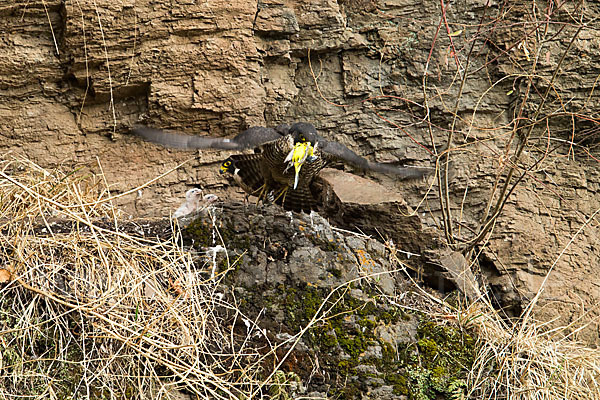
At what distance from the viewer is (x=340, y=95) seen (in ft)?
18.7

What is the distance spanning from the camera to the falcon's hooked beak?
4445mm

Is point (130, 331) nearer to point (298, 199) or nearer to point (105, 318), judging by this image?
point (105, 318)

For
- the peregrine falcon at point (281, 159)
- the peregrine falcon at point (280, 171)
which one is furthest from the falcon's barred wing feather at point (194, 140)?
the peregrine falcon at point (280, 171)

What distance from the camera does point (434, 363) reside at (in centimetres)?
348

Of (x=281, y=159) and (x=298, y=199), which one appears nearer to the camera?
(x=281, y=159)

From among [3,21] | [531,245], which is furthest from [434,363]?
[3,21]

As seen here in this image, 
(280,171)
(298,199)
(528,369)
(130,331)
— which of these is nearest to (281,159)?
(280,171)

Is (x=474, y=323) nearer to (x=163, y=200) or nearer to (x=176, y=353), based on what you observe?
(x=176, y=353)

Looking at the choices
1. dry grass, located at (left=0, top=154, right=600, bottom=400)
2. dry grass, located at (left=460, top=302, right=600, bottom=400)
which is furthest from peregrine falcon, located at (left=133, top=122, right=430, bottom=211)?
dry grass, located at (left=460, top=302, right=600, bottom=400)

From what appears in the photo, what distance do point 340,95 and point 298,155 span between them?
1442 millimetres

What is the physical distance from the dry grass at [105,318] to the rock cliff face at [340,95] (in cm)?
158

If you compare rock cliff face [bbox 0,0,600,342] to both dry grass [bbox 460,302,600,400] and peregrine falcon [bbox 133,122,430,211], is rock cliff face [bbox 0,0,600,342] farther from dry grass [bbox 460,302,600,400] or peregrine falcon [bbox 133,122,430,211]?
dry grass [bbox 460,302,600,400]

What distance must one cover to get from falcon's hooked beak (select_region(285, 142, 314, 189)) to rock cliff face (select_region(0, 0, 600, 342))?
65 centimetres

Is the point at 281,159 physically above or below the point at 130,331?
above
